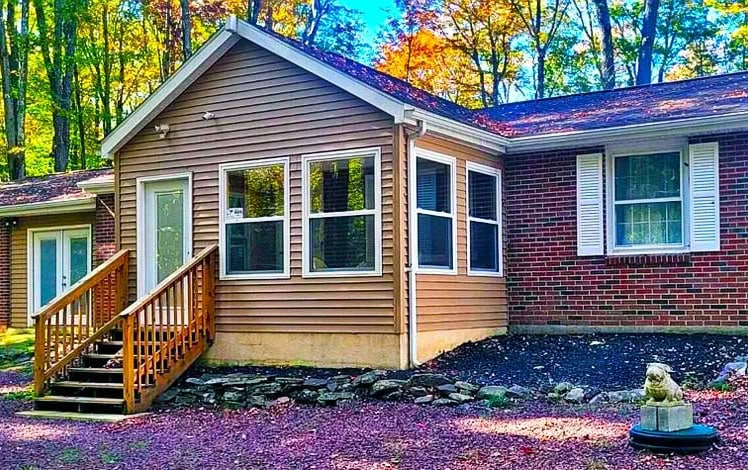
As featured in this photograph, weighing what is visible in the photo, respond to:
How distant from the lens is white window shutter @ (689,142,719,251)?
32.5ft

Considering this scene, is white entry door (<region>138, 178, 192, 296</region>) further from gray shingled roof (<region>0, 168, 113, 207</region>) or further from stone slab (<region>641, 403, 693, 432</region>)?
stone slab (<region>641, 403, 693, 432</region>)

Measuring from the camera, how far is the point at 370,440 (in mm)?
6496

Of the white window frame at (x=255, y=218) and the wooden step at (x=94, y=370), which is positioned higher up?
the white window frame at (x=255, y=218)

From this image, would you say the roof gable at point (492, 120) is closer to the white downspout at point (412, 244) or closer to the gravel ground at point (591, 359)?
the white downspout at point (412, 244)

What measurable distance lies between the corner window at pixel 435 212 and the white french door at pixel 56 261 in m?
Result: 8.17

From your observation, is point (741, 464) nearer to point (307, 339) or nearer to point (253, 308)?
point (307, 339)

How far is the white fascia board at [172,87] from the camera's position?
1034 centimetres

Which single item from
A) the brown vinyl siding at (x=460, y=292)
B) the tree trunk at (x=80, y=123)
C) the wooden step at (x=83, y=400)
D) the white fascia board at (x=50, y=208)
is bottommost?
the wooden step at (x=83, y=400)

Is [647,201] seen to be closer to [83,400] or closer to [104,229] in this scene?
[83,400]

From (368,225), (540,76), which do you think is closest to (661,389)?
(368,225)

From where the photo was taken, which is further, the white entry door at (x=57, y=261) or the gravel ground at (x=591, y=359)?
the white entry door at (x=57, y=261)

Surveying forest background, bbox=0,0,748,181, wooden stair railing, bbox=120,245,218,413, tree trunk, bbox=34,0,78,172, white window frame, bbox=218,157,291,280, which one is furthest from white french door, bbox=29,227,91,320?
forest background, bbox=0,0,748,181

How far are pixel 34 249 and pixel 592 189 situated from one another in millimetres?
10844

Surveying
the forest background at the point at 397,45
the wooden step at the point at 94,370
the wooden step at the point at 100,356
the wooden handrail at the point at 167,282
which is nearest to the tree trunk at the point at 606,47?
the forest background at the point at 397,45
